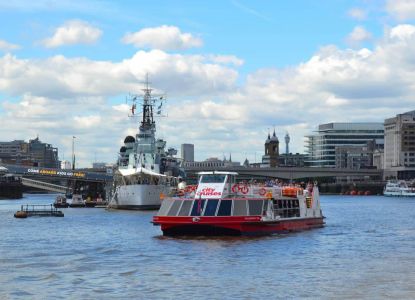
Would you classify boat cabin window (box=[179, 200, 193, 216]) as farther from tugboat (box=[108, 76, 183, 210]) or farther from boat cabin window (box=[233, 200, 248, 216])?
tugboat (box=[108, 76, 183, 210])

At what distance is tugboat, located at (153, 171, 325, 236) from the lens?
70.9 meters

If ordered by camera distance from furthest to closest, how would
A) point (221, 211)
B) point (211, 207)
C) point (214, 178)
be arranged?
1. point (214, 178)
2. point (211, 207)
3. point (221, 211)

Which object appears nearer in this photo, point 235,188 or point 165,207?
point 165,207

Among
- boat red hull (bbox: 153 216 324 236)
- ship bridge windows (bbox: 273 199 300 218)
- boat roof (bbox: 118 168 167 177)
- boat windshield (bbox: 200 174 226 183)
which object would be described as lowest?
boat red hull (bbox: 153 216 324 236)

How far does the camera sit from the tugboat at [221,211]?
7088 centimetres

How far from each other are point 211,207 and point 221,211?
0.89 meters

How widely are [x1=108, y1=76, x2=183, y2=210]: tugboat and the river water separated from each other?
182 ft

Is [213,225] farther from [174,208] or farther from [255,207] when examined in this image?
[255,207]

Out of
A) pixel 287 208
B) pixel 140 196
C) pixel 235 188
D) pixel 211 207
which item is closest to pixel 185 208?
pixel 211 207

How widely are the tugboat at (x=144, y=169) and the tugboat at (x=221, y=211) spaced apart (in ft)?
205

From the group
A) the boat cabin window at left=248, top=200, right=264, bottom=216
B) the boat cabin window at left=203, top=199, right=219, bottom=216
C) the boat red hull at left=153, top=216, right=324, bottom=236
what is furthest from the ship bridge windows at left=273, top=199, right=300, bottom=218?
the boat cabin window at left=203, top=199, right=219, bottom=216

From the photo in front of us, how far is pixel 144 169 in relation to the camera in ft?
468

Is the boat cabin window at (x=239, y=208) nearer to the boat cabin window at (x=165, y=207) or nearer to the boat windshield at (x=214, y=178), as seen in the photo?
the boat windshield at (x=214, y=178)

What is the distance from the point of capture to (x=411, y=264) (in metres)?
55.4
